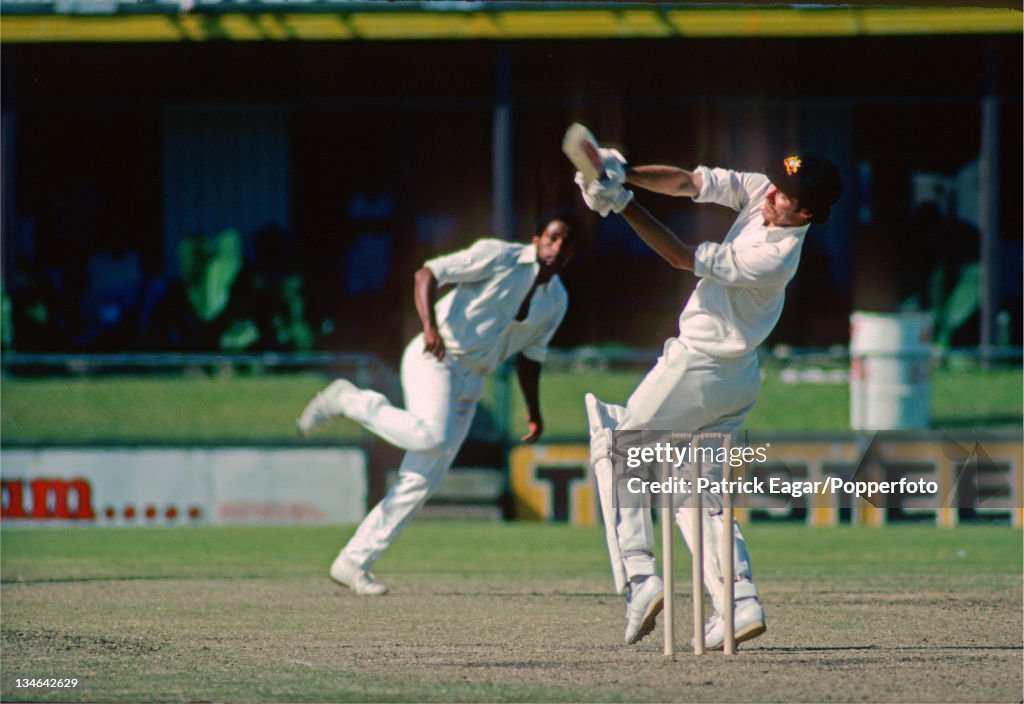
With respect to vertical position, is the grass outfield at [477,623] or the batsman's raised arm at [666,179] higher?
the batsman's raised arm at [666,179]

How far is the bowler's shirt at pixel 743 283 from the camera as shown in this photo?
6082 millimetres

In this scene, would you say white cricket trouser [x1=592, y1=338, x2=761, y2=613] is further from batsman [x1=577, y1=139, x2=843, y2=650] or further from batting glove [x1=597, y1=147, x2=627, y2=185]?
batting glove [x1=597, y1=147, x2=627, y2=185]

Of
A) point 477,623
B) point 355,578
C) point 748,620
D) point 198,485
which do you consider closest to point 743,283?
point 748,620

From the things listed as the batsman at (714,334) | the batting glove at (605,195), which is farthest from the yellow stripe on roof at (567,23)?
the batting glove at (605,195)

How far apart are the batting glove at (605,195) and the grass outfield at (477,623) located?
162 centimetres

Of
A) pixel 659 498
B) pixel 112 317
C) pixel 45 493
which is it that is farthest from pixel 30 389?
pixel 659 498

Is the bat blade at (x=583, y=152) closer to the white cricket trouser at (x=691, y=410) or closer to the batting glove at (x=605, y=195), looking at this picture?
the batting glove at (x=605, y=195)

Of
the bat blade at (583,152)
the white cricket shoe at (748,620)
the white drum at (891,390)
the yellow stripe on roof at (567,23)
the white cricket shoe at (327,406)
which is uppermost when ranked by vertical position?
the yellow stripe on roof at (567,23)

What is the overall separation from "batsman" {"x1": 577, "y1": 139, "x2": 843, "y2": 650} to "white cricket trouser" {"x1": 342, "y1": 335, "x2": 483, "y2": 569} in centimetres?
→ 177

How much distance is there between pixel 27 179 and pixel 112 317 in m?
2.65

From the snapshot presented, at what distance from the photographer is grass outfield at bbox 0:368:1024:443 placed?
1358 cm

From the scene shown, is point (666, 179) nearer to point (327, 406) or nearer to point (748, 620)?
point (748, 620)

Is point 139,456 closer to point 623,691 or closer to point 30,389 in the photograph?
point 30,389

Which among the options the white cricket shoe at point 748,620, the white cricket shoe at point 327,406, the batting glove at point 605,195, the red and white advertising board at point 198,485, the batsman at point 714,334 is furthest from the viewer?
the red and white advertising board at point 198,485
